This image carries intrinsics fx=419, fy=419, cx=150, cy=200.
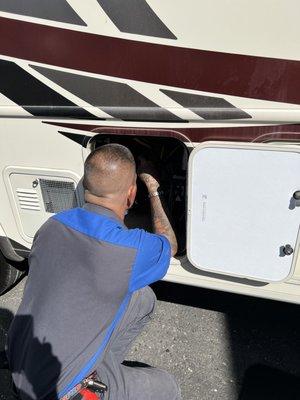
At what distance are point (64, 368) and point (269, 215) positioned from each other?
4.08 ft

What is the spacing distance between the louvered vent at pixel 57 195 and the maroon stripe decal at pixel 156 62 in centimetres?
72

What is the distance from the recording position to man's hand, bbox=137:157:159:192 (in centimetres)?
258

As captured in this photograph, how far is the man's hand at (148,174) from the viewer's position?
2.58 meters

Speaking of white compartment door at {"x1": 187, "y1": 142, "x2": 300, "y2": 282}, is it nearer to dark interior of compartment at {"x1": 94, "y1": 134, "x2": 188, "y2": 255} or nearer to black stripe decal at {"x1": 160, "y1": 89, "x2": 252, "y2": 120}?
black stripe decal at {"x1": 160, "y1": 89, "x2": 252, "y2": 120}

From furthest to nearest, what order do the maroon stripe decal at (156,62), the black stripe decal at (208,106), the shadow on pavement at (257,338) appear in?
the shadow on pavement at (257,338) < the black stripe decal at (208,106) < the maroon stripe decal at (156,62)

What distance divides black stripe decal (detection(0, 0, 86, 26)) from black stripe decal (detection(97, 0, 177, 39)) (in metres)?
0.16

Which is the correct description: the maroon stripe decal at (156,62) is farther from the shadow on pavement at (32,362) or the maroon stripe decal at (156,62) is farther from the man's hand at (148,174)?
the shadow on pavement at (32,362)

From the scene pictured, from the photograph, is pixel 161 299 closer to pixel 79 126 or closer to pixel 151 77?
pixel 79 126

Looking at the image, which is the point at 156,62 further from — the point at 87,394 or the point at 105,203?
the point at 87,394

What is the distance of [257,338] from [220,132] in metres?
1.43

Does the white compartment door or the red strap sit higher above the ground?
the white compartment door

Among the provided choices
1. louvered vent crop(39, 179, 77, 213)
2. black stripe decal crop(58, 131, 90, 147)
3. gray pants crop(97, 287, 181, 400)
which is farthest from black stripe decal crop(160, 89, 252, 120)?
gray pants crop(97, 287, 181, 400)

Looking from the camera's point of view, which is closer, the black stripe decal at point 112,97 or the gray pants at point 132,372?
the gray pants at point 132,372

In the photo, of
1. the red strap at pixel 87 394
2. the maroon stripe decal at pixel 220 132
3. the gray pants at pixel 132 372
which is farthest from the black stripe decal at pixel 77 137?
the red strap at pixel 87 394
